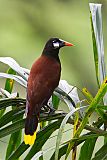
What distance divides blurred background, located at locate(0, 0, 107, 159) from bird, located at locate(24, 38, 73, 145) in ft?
9.98

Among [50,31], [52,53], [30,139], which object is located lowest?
[30,139]

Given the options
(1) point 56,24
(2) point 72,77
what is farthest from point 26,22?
(2) point 72,77

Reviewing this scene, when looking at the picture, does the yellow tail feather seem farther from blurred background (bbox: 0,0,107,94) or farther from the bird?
blurred background (bbox: 0,0,107,94)

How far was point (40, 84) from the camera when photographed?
1.40 metres

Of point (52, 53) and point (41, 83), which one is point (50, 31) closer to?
point (52, 53)

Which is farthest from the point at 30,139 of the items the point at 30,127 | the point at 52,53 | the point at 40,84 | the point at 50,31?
the point at 50,31

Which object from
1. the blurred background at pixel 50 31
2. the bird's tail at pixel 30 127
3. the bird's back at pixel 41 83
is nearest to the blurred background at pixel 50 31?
the blurred background at pixel 50 31

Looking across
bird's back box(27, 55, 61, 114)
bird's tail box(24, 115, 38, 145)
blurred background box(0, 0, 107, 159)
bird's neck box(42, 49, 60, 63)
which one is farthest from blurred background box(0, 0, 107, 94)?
bird's tail box(24, 115, 38, 145)

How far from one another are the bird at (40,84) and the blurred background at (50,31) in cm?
304

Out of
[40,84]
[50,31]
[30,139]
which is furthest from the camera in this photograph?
[50,31]

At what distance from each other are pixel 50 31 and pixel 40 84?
4334 millimetres

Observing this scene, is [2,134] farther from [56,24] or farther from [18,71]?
[56,24]

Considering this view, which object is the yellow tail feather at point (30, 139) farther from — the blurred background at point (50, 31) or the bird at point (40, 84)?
the blurred background at point (50, 31)

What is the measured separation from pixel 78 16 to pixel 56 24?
30 centimetres
